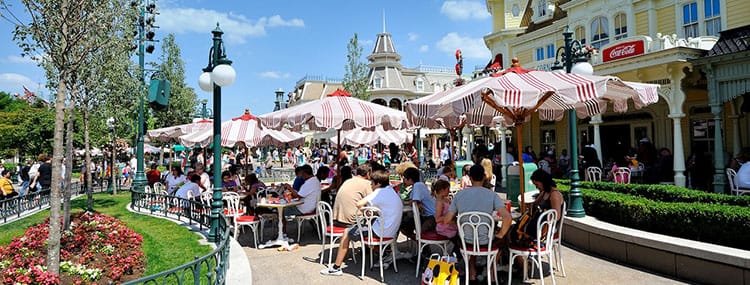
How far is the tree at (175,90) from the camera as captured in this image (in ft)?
99.4

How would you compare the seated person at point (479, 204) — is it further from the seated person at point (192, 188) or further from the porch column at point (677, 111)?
the porch column at point (677, 111)

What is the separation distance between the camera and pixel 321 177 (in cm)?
816

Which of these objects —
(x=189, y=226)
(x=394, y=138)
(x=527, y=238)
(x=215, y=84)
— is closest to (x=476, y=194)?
(x=527, y=238)

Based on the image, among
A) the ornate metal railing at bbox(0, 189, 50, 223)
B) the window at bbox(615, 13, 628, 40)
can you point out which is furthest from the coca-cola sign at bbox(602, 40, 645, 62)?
the ornate metal railing at bbox(0, 189, 50, 223)

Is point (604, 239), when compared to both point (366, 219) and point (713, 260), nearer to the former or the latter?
point (713, 260)

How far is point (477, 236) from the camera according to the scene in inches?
190

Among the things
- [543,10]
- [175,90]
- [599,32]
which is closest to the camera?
[599,32]

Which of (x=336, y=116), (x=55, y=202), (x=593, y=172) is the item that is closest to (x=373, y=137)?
(x=593, y=172)

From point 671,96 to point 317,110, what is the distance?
34.1 ft

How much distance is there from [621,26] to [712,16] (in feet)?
10.7

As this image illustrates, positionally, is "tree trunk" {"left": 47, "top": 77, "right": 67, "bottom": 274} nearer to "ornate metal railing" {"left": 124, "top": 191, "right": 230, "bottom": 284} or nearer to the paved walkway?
"ornate metal railing" {"left": 124, "top": 191, "right": 230, "bottom": 284}

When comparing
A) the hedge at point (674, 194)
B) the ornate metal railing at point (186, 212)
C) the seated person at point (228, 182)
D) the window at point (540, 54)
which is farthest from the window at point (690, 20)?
the ornate metal railing at point (186, 212)

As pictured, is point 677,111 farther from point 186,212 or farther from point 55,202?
point 55,202

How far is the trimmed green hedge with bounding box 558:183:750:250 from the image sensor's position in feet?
16.8
